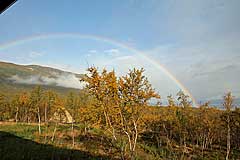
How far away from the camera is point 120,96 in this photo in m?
16.4

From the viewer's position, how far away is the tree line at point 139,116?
52.0ft

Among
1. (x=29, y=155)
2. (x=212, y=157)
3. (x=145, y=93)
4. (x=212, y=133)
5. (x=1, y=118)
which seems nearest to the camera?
(x=29, y=155)

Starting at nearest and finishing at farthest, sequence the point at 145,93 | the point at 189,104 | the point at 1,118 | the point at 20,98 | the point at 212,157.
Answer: the point at 145,93 < the point at 212,157 < the point at 189,104 < the point at 20,98 < the point at 1,118

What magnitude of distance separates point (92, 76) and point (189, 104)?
13.2 m

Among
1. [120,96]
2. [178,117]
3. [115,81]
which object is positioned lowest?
[178,117]

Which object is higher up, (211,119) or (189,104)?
(189,104)

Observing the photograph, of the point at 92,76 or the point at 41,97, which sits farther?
the point at 41,97

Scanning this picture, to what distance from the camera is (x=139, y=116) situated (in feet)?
55.4

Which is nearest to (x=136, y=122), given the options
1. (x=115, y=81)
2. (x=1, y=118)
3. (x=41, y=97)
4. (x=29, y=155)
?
(x=115, y=81)

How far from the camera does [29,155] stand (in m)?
15.5

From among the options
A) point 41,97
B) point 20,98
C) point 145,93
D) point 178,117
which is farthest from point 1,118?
point 145,93

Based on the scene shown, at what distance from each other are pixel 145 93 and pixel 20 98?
35.3 metres

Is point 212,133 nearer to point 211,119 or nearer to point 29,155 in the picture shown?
point 211,119

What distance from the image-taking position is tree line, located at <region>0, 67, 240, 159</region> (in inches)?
624
